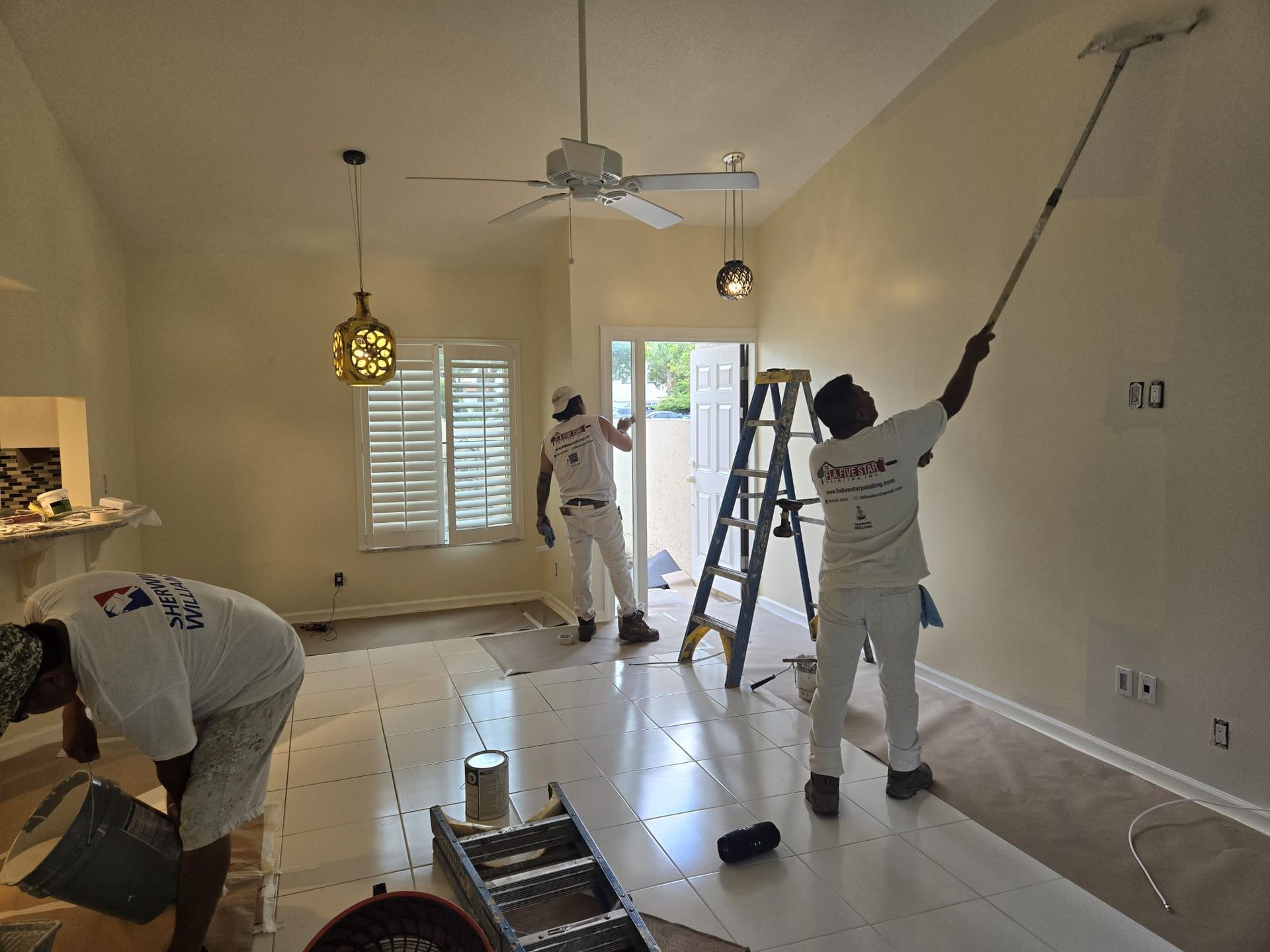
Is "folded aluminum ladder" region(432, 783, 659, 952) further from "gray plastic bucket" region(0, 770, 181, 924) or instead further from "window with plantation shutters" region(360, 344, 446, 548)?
"window with plantation shutters" region(360, 344, 446, 548)

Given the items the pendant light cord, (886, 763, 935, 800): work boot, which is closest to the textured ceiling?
the pendant light cord

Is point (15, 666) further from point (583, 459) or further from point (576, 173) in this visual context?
point (583, 459)

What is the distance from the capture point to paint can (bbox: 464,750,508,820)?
2.83m

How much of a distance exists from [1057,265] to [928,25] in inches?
54.5

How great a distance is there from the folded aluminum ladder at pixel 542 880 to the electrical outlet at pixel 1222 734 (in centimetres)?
227

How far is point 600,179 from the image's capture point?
2.88m

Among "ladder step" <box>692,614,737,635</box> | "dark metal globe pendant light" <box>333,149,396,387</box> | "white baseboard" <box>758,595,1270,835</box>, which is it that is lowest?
"white baseboard" <box>758,595,1270,835</box>

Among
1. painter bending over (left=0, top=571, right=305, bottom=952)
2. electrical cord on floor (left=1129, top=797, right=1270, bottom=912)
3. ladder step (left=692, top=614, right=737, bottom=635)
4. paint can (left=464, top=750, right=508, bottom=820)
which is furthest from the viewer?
ladder step (left=692, top=614, right=737, bottom=635)

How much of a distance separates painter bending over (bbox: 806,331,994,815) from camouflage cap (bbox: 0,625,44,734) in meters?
2.33

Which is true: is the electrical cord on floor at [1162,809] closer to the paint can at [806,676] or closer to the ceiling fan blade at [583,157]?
the paint can at [806,676]

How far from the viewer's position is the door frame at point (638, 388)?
5.50 meters

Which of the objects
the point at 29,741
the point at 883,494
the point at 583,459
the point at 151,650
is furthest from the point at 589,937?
the point at 583,459

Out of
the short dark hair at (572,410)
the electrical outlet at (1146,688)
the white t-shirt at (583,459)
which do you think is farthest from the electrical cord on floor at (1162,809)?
the short dark hair at (572,410)

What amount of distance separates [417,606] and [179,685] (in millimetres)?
4474
